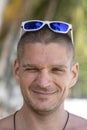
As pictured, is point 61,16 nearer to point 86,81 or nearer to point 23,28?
point 86,81

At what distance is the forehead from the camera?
214 cm

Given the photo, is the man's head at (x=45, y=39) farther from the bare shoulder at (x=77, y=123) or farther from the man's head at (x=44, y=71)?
the bare shoulder at (x=77, y=123)

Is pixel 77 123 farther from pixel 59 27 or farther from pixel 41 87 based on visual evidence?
pixel 59 27

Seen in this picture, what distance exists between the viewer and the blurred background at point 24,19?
21.5ft

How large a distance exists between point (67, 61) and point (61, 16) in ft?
15.1

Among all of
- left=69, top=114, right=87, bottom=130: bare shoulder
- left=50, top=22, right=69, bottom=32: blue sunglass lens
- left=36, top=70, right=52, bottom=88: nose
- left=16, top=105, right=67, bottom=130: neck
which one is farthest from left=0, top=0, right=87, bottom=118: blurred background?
left=36, top=70, right=52, bottom=88: nose

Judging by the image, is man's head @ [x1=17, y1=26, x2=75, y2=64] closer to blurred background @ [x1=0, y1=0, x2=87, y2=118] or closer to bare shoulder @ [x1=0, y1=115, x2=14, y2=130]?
bare shoulder @ [x1=0, y1=115, x2=14, y2=130]

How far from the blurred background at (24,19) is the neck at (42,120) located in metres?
3.67

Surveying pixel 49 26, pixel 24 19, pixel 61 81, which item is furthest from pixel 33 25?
pixel 24 19

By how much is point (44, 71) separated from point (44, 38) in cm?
16

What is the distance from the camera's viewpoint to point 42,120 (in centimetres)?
230

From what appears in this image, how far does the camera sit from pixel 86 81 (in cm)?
855

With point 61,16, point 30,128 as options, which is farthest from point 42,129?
point 61,16

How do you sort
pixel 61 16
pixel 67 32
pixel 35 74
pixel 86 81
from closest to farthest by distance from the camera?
pixel 35 74 → pixel 67 32 → pixel 61 16 → pixel 86 81
